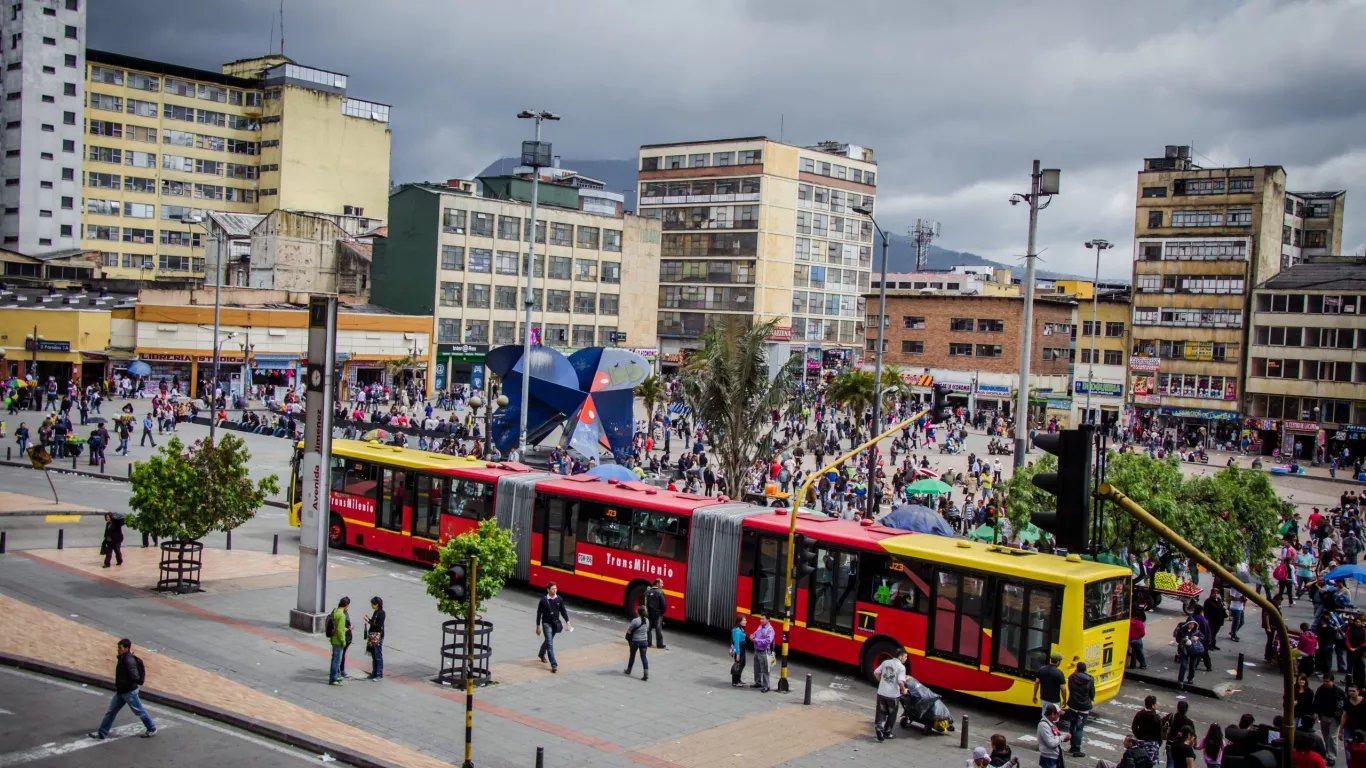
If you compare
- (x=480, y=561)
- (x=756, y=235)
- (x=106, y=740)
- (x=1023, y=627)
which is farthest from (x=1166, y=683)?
(x=756, y=235)

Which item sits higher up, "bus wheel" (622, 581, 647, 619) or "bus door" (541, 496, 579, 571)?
"bus door" (541, 496, 579, 571)

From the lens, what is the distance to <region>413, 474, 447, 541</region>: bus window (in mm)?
26531

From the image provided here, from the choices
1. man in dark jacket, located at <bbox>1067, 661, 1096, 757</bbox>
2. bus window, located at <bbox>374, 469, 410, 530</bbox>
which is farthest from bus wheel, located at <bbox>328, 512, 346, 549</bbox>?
man in dark jacket, located at <bbox>1067, 661, 1096, 757</bbox>

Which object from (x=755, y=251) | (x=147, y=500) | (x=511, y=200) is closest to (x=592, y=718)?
(x=147, y=500)

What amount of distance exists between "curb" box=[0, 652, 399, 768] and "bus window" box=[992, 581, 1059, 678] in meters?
9.49

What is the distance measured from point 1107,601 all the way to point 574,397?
98.2 feet

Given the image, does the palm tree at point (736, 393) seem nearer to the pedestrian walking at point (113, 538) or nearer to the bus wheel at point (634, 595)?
the bus wheel at point (634, 595)

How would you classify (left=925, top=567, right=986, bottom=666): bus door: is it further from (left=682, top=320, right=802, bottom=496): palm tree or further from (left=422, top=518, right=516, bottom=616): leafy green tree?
(left=682, top=320, right=802, bottom=496): palm tree

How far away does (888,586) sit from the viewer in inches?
764

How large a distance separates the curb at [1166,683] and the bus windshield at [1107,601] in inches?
146

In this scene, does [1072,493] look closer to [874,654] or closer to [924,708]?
[924,708]

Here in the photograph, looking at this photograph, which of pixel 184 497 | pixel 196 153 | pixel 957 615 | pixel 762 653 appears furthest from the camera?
pixel 196 153

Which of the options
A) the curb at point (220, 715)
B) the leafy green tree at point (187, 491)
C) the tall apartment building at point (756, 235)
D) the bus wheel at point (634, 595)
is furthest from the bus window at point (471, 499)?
the tall apartment building at point (756, 235)

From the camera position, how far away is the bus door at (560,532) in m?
24.1
